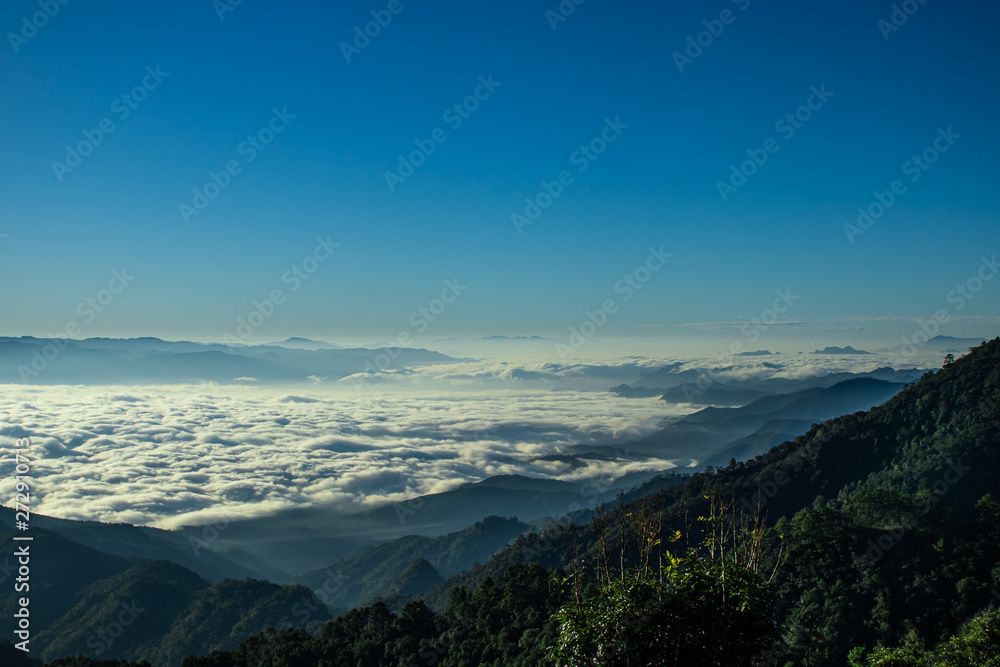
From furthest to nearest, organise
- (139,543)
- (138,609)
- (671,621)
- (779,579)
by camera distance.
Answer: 1. (139,543)
2. (138,609)
3. (779,579)
4. (671,621)

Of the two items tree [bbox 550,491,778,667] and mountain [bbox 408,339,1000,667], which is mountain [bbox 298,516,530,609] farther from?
tree [bbox 550,491,778,667]

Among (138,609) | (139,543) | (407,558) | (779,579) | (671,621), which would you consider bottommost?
(407,558)

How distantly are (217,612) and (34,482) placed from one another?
11810 cm

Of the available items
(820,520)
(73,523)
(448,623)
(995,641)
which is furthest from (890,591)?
(73,523)

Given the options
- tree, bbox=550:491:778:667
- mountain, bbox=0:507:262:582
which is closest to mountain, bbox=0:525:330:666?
mountain, bbox=0:507:262:582

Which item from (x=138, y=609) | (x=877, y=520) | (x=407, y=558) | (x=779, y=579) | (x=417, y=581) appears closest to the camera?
(x=779, y=579)

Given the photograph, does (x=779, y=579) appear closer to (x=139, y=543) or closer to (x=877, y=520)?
(x=877, y=520)

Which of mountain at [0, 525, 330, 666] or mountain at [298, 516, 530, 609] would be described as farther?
mountain at [298, 516, 530, 609]

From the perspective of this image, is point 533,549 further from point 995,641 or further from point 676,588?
point 676,588

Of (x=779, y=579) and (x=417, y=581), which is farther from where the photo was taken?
(x=417, y=581)

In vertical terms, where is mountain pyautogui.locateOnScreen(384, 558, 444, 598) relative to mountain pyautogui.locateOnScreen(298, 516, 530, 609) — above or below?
above

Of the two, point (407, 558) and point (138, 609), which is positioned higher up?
point (138, 609)

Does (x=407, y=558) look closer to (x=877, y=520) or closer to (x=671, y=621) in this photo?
(x=877, y=520)

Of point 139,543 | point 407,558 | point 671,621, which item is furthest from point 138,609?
point 671,621
